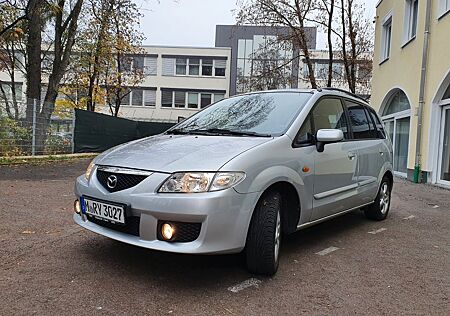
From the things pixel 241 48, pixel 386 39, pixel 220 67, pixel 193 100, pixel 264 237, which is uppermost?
pixel 241 48

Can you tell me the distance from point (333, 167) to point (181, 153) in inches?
68.2

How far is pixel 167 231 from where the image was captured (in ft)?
9.82

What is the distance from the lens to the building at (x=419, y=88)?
411 inches

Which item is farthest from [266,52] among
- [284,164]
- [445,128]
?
[284,164]

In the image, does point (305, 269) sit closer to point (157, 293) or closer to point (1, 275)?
point (157, 293)

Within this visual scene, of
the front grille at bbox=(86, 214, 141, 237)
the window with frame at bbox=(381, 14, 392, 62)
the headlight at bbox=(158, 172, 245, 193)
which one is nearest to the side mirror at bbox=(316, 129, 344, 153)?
the headlight at bbox=(158, 172, 245, 193)

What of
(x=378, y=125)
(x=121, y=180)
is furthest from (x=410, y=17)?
(x=121, y=180)

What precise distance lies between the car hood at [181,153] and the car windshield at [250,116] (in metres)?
0.26

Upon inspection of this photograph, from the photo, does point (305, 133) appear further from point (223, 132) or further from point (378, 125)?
point (378, 125)

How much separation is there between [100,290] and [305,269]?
1771 millimetres

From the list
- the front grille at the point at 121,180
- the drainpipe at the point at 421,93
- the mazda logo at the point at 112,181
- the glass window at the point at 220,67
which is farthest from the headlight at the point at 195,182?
the glass window at the point at 220,67

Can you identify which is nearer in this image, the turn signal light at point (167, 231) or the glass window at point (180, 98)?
the turn signal light at point (167, 231)

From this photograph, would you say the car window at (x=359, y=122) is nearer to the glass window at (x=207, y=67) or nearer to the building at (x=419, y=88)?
the building at (x=419, y=88)

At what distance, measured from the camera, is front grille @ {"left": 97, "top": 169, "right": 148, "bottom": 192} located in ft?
10.2
